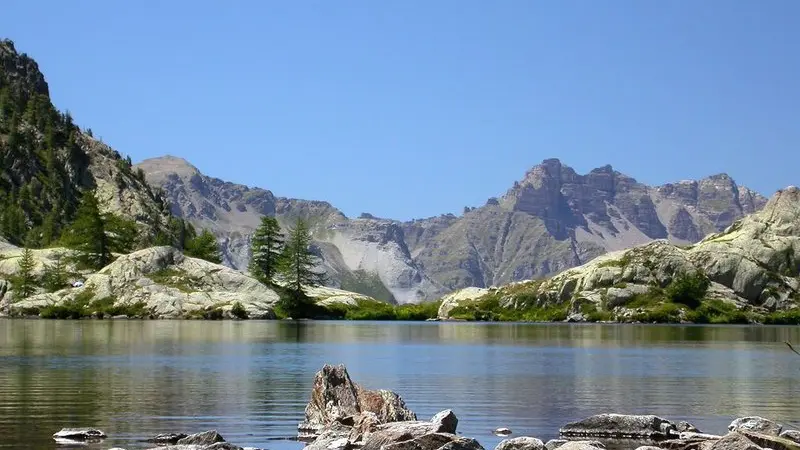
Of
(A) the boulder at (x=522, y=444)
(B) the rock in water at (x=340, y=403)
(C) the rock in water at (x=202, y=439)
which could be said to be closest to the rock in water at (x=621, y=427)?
(B) the rock in water at (x=340, y=403)

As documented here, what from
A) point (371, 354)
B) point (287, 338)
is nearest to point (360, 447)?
point (371, 354)

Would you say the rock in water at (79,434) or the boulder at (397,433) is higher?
the boulder at (397,433)

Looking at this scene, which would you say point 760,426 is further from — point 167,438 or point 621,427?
point 167,438

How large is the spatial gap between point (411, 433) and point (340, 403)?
1081cm

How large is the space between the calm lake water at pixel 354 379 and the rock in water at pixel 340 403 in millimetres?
1581

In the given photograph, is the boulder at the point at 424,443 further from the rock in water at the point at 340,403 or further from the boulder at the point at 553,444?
the rock in water at the point at 340,403

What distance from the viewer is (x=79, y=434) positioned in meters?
41.4

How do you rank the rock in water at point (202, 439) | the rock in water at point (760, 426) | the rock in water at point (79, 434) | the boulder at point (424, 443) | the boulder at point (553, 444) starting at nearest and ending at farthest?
the boulder at point (424, 443), the boulder at point (553, 444), the rock in water at point (202, 439), the rock in water at point (79, 434), the rock in water at point (760, 426)

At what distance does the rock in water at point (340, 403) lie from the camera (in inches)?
1775

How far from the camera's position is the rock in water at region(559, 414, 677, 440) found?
44.6 metres

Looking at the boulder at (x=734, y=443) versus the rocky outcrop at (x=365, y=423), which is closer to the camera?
the boulder at (x=734, y=443)

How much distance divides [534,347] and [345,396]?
81514 mm

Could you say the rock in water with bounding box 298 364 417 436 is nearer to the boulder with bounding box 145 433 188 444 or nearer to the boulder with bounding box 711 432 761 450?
the boulder with bounding box 145 433 188 444

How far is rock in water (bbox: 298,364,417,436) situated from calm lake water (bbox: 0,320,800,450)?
1.58m
